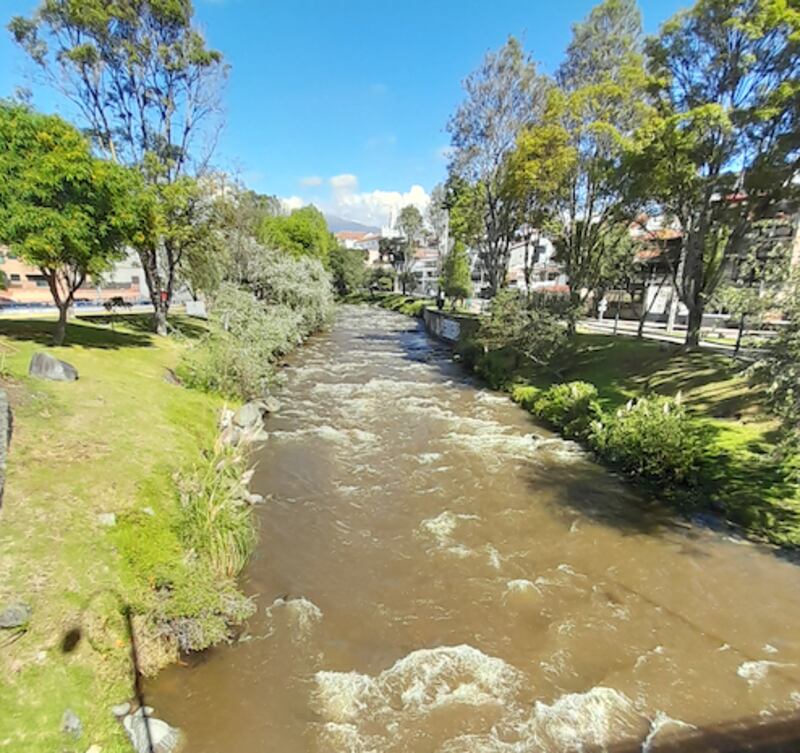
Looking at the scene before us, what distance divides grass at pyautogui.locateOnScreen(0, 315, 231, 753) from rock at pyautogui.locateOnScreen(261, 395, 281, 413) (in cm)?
382

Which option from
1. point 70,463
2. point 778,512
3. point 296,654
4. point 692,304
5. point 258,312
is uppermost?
point 692,304

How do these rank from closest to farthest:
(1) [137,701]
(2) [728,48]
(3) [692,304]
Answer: (1) [137,701] < (2) [728,48] < (3) [692,304]

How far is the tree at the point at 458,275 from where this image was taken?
170 feet

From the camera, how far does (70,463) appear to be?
26.8 feet

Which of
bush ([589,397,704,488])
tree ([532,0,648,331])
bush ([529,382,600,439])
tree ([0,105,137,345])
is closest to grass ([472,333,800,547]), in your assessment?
bush ([589,397,704,488])

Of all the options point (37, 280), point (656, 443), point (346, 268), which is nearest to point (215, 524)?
point (656, 443)

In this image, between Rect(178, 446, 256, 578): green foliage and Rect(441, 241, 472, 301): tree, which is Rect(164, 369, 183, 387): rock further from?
Rect(441, 241, 472, 301): tree

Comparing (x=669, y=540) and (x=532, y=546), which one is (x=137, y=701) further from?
(x=669, y=540)

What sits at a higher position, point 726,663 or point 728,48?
point 728,48

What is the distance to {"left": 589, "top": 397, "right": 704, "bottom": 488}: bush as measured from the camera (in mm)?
11812

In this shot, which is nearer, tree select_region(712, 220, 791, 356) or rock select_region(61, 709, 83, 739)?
rock select_region(61, 709, 83, 739)

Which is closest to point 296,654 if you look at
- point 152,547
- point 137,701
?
point 137,701

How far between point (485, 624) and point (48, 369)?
12.2 meters

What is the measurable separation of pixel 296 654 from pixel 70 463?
5.29 meters
